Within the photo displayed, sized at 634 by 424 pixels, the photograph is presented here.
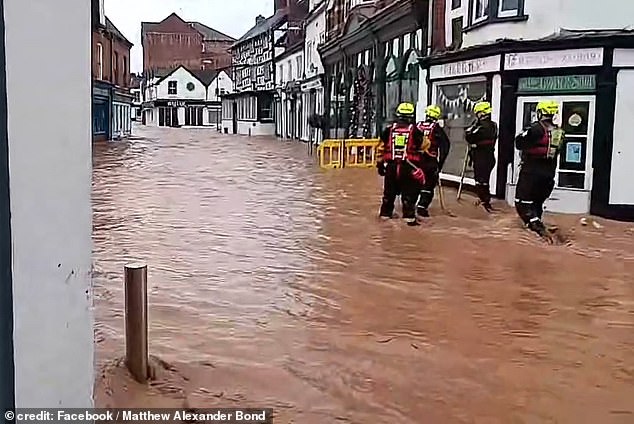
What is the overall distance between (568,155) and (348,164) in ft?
36.5

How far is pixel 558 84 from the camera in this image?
13734mm

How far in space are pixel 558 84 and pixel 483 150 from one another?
1.68m

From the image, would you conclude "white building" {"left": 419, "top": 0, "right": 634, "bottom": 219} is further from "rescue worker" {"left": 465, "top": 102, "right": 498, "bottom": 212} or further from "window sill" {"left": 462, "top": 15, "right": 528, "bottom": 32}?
"rescue worker" {"left": 465, "top": 102, "right": 498, "bottom": 212}

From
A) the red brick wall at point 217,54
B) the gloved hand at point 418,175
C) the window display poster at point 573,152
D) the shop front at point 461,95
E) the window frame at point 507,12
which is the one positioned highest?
the red brick wall at point 217,54

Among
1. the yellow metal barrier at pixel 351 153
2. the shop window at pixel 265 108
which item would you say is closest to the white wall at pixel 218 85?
the shop window at pixel 265 108

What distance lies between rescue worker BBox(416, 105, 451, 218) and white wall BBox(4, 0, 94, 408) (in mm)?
10416

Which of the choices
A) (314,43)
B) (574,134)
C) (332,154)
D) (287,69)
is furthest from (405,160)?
(287,69)

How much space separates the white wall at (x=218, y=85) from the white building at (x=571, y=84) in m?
72.6

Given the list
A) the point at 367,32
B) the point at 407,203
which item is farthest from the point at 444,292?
the point at 367,32

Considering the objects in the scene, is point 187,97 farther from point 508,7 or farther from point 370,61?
point 508,7

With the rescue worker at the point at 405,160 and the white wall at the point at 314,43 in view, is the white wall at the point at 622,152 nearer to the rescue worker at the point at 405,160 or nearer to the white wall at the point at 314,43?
the rescue worker at the point at 405,160

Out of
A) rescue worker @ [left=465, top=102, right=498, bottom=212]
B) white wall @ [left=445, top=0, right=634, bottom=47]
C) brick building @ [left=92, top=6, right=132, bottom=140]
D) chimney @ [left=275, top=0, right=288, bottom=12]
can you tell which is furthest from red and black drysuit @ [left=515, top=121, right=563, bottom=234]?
chimney @ [left=275, top=0, right=288, bottom=12]

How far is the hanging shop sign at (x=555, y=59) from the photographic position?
1317 cm

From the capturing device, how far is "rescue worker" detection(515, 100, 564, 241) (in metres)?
10.9
